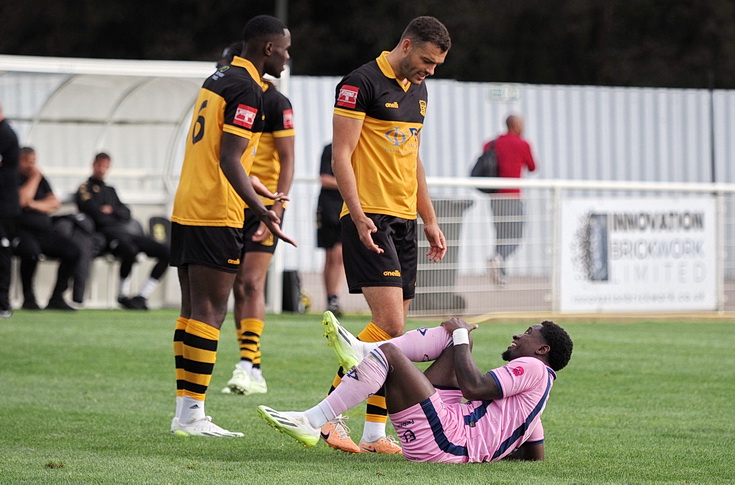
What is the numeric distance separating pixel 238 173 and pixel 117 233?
932 cm

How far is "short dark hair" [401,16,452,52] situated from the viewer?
684 cm

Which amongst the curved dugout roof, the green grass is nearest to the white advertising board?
the green grass

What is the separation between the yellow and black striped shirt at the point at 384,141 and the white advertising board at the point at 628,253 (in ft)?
28.5

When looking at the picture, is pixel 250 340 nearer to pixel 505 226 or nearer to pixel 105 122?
pixel 505 226

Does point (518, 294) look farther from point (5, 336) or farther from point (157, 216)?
point (5, 336)

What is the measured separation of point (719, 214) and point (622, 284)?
5.08ft

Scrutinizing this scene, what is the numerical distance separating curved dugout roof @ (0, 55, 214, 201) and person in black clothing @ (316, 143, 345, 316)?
9.83ft

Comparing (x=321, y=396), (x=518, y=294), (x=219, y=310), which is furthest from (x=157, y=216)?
(x=219, y=310)

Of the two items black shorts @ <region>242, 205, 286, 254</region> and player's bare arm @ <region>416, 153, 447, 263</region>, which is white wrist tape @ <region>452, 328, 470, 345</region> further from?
black shorts @ <region>242, 205, 286, 254</region>

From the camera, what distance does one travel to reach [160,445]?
6.77 meters

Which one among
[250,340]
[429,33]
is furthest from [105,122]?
[429,33]

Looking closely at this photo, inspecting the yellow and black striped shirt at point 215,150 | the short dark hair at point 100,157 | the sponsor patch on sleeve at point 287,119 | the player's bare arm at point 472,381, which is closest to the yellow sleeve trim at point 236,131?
the yellow and black striped shirt at point 215,150

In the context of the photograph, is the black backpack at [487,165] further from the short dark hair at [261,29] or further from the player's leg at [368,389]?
the player's leg at [368,389]

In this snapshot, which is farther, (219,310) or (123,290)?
(123,290)
